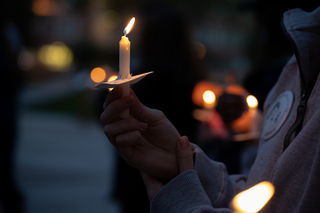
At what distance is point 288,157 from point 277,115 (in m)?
0.32

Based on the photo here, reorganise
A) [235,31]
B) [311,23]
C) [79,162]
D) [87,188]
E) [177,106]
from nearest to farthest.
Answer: [311,23], [177,106], [87,188], [79,162], [235,31]

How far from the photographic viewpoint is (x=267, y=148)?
3.80 feet

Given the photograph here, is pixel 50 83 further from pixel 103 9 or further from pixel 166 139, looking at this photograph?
pixel 166 139

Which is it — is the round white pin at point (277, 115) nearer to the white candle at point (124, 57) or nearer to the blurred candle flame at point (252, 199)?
the blurred candle flame at point (252, 199)

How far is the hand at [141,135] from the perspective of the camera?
0.96 m

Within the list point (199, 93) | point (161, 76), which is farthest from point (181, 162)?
point (199, 93)

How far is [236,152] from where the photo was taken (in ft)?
6.61

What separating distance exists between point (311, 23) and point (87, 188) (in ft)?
13.5

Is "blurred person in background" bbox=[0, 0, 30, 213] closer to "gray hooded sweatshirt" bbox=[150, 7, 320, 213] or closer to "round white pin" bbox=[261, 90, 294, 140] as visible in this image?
"gray hooded sweatshirt" bbox=[150, 7, 320, 213]

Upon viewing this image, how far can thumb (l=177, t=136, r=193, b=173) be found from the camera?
118cm

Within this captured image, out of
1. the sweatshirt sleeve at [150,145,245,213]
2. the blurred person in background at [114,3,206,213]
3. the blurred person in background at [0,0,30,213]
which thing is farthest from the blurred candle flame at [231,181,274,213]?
the blurred person in background at [0,0,30,213]

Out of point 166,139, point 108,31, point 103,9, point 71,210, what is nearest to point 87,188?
point 71,210

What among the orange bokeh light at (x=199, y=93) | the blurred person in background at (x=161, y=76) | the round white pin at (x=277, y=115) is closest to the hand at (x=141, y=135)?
the round white pin at (x=277, y=115)

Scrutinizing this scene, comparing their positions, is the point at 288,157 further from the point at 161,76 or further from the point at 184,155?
the point at 161,76
